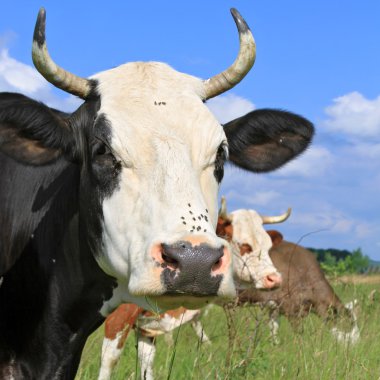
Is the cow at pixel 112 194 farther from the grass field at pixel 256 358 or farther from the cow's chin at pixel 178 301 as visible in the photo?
the grass field at pixel 256 358

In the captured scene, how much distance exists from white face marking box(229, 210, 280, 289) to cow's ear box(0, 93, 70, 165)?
23.6ft

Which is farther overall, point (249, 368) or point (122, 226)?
point (249, 368)

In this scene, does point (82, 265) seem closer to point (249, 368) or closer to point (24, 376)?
point (24, 376)

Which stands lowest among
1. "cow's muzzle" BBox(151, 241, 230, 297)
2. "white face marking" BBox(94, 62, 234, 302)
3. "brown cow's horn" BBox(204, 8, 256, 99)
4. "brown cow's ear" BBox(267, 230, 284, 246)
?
"cow's muzzle" BBox(151, 241, 230, 297)

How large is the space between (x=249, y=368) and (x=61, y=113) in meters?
2.59

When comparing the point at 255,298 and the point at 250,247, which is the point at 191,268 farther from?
the point at 255,298

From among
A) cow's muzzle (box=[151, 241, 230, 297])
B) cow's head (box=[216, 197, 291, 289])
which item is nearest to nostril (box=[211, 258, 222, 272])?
cow's muzzle (box=[151, 241, 230, 297])

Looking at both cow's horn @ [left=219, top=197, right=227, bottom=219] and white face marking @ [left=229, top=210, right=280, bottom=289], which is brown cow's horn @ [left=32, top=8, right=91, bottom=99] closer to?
white face marking @ [left=229, top=210, right=280, bottom=289]

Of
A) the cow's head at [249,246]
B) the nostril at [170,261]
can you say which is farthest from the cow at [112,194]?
the cow's head at [249,246]

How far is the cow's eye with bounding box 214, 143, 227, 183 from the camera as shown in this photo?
179 inches

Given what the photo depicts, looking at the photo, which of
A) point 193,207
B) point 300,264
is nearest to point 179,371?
point 193,207

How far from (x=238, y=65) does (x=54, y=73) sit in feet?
4.13

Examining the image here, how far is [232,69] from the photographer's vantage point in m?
5.02

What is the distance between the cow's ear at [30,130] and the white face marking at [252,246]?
23.6ft
